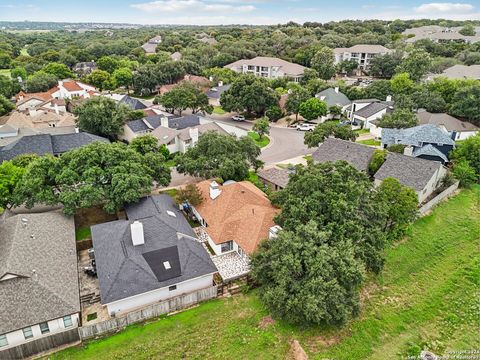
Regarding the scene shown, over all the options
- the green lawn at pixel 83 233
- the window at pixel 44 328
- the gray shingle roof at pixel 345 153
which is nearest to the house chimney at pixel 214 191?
the green lawn at pixel 83 233

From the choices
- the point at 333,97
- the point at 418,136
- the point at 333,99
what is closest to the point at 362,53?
the point at 333,97

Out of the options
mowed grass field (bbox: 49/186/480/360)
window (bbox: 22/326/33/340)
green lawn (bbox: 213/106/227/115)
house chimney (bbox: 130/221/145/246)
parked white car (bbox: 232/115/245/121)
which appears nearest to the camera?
window (bbox: 22/326/33/340)

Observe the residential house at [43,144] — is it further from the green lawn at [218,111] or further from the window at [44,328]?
the green lawn at [218,111]

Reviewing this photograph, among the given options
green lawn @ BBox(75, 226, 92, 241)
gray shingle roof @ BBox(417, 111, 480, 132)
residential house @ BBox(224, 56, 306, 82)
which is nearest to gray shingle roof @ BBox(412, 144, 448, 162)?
gray shingle roof @ BBox(417, 111, 480, 132)

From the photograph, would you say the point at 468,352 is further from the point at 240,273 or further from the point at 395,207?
the point at 240,273

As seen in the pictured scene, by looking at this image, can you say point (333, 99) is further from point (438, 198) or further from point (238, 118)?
point (438, 198)

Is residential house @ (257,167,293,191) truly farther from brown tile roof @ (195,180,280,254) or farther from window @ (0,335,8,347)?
window @ (0,335,8,347)
